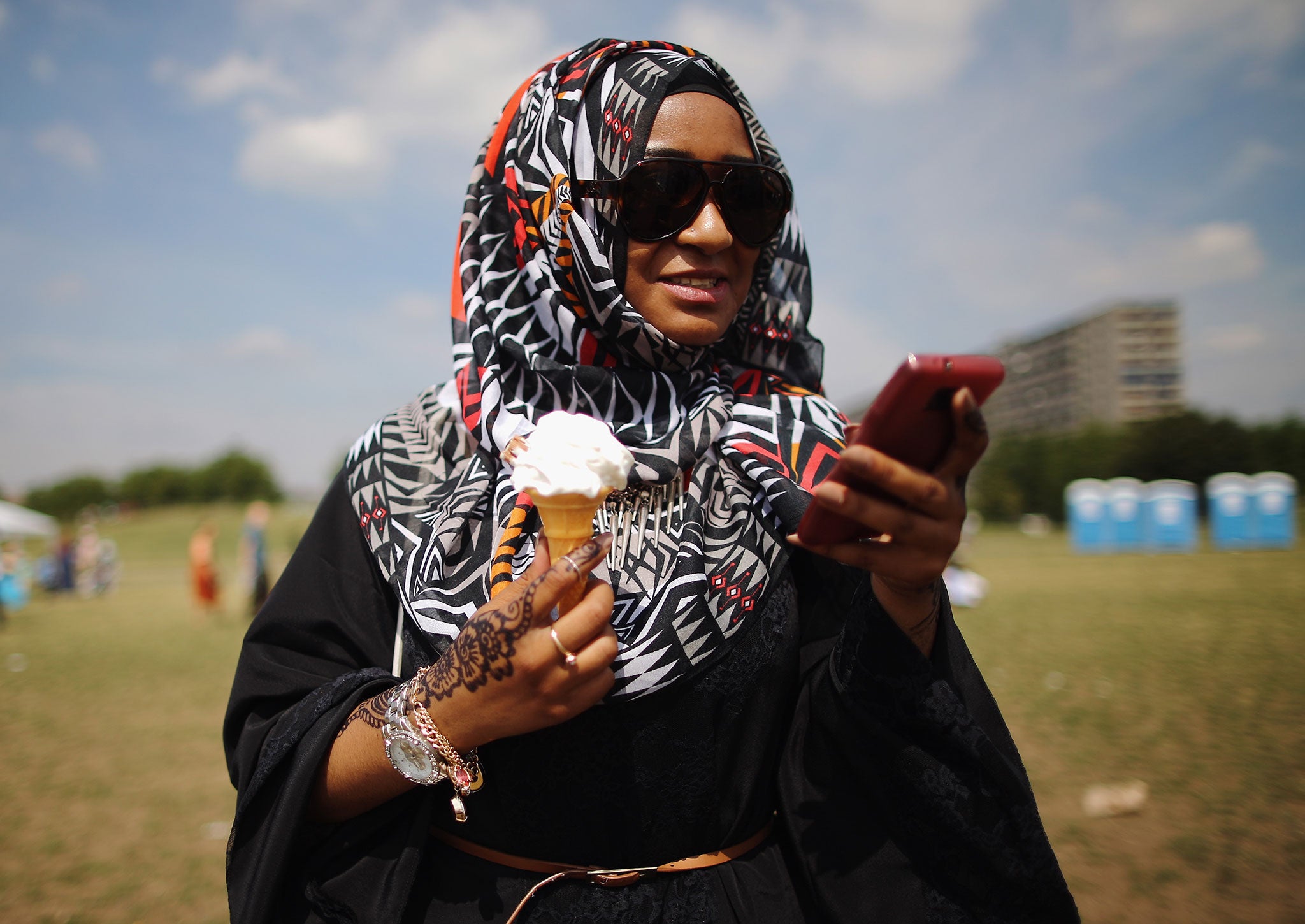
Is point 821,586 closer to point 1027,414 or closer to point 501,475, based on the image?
point 501,475

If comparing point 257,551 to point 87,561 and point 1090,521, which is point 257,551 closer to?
point 87,561

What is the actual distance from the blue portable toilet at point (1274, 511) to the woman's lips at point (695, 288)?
79.4ft

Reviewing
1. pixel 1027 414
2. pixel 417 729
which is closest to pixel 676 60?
pixel 417 729

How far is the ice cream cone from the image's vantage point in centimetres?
124

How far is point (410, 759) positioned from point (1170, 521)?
24833 millimetres

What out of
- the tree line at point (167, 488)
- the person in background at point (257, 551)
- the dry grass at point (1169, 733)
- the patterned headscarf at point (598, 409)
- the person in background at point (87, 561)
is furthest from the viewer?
the tree line at point (167, 488)

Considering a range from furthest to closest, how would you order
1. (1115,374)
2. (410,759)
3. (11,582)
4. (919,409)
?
(1115,374)
(11,582)
(410,759)
(919,409)

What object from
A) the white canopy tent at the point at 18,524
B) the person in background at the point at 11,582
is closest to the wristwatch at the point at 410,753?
the person in background at the point at 11,582

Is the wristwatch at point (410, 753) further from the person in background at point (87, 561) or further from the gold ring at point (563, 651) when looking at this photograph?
the person in background at point (87, 561)

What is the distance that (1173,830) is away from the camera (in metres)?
4.61

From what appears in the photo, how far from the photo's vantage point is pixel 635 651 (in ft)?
4.56

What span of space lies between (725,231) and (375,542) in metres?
0.98

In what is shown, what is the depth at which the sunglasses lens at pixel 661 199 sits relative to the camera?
60.1 inches

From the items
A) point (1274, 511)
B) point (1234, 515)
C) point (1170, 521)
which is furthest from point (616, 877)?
point (1234, 515)
